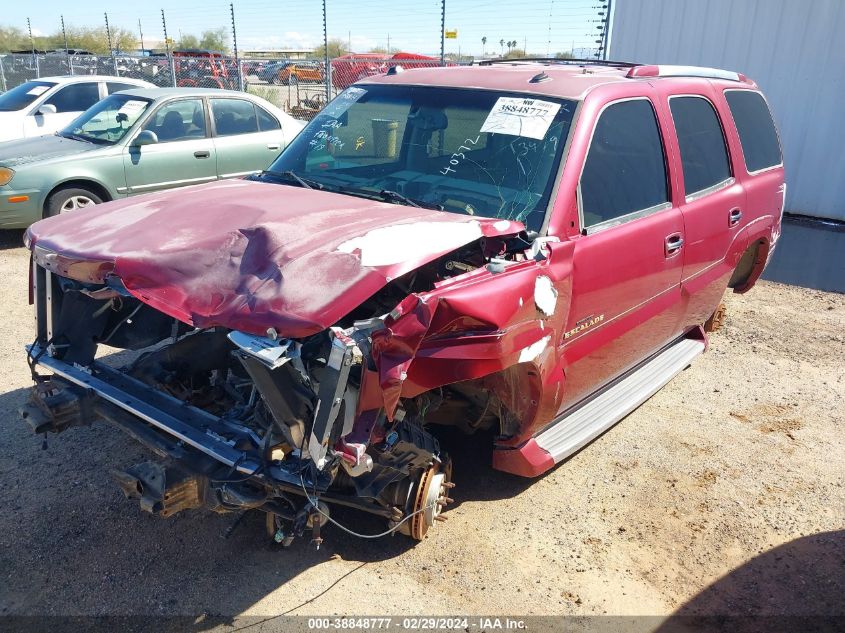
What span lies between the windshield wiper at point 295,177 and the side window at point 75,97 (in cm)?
796

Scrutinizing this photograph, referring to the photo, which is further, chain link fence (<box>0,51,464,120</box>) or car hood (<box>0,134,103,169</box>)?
chain link fence (<box>0,51,464,120</box>)

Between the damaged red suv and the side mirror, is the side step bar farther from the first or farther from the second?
the side mirror

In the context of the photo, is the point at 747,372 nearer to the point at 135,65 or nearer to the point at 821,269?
the point at 821,269

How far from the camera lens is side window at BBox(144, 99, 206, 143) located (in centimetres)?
819

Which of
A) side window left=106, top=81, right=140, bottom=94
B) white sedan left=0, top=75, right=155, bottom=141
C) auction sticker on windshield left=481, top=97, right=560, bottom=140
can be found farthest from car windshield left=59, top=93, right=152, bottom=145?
auction sticker on windshield left=481, top=97, right=560, bottom=140

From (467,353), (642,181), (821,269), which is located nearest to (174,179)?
(642,181)

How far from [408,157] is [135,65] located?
740 inches

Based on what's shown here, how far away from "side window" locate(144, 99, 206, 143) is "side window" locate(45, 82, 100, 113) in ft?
10.6

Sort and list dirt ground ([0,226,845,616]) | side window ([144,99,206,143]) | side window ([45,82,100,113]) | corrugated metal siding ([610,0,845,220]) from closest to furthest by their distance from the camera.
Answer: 1. dirt ground ([0,226,845,616])
2. side window ([144,99,206,143])
3. corrugated metal siding ([610,0,845,220])
4. side window ([45,82,100,113])

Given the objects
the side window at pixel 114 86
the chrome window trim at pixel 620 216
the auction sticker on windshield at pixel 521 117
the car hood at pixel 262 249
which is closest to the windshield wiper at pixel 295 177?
the car hood at pixel 262 249

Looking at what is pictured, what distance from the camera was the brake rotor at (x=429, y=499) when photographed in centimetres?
308

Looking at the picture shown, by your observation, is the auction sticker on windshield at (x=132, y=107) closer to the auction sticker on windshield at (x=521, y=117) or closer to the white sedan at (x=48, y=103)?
the white sedan at (x=48, y=103)

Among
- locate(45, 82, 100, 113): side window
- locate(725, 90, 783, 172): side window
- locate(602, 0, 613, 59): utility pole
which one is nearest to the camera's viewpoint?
locate(725, 90, 783, 172): side window

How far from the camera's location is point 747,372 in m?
5.40
